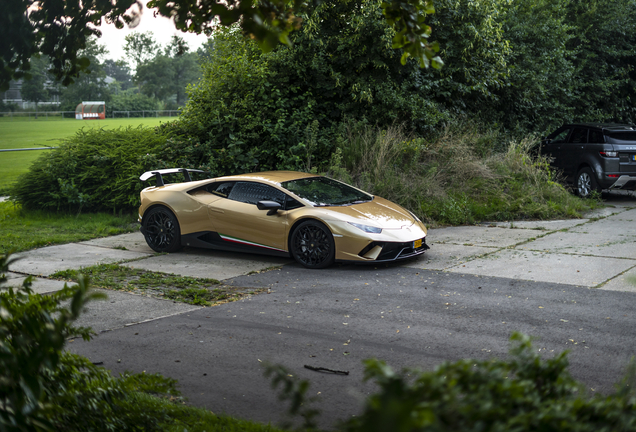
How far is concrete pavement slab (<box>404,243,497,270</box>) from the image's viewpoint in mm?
8594

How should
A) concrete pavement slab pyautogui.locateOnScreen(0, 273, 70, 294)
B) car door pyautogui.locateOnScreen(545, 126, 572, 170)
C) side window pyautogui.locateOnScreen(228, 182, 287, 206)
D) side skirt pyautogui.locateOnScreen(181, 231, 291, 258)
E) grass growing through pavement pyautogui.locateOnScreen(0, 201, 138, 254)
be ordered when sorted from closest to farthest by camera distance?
concrete pavement slab pyautogui.locateOnScreen(0, 273, 70, 294), side skirt pyautogui.locateOnScreen(181, 231, 291, 258), side window pyautogui.locateOnScreen(228, 182, 287, 206), grass growing through pavement pyautogui.locateOnScreen(0, 201, 138, 254), car door pyautogui.locateOnScreen(545, 126, 572, 170)

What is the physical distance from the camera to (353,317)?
6.11m

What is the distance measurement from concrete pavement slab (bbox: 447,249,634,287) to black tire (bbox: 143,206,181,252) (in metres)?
4.44

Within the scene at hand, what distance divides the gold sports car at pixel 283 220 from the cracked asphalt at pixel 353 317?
26cm

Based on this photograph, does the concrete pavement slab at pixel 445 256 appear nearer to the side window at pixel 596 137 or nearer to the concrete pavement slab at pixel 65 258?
the concrete pavement slab at pixel 65 258

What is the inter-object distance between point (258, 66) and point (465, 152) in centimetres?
557

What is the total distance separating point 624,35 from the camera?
21656 mm

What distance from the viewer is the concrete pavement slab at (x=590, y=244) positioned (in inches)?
360

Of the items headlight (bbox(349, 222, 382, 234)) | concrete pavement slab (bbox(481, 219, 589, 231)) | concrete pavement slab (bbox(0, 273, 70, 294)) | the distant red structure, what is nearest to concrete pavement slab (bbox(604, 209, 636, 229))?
concrete pavement slab (bbox(481, 219, 589, 231))

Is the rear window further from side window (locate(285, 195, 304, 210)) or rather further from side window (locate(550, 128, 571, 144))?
side window (locate(285, 195, 304, 210))

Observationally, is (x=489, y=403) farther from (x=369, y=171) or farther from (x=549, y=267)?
(x=369, y=171)

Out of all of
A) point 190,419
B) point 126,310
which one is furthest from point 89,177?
point 190,419

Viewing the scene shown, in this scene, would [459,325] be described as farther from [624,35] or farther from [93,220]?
[624,35]

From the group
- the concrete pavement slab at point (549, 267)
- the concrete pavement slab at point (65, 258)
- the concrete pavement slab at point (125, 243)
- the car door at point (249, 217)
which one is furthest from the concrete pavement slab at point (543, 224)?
the concrete pavement slab at point (65, 258)
